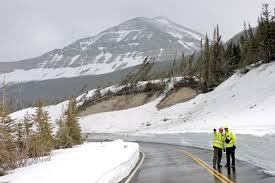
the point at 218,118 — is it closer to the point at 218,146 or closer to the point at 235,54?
the point at 235,54

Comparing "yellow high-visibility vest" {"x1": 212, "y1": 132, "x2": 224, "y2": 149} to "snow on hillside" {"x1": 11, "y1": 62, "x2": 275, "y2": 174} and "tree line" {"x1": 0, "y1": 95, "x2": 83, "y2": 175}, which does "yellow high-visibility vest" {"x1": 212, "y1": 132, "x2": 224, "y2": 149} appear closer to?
"snow on hillside" {"x1": 11, "y1": 62, "x2": 275, "y2": 174}

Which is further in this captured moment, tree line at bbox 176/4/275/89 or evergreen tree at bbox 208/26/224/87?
evergreen tree at bbox 208/26/224/87

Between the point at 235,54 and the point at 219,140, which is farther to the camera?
the point at 235,54

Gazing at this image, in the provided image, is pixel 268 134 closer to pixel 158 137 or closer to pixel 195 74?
pixel 158 137

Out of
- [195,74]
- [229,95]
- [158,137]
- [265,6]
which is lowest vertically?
[158,137]

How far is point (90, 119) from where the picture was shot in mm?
108188

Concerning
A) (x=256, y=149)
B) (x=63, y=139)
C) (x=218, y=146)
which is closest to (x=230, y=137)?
(x=218, y=146)

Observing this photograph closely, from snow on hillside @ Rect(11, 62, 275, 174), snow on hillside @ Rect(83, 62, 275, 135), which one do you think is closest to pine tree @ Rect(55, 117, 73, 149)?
snow on hillside @ Rect(11, 62, 275, 174)

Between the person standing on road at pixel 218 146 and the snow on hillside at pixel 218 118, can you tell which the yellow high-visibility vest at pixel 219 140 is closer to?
the person standing on road at pixel 218 146

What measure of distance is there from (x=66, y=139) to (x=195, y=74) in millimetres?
75252

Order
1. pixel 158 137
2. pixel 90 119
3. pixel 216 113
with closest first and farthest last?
1. pixel 158 137
2. pixel 216 113
3. pixel 90 119

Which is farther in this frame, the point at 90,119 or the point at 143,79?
the point at 143,79

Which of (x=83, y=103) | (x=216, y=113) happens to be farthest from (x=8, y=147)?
(x=83, y=103)

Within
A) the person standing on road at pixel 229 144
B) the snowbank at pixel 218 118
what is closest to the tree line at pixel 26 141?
the person standing on road at pixel 229 144
